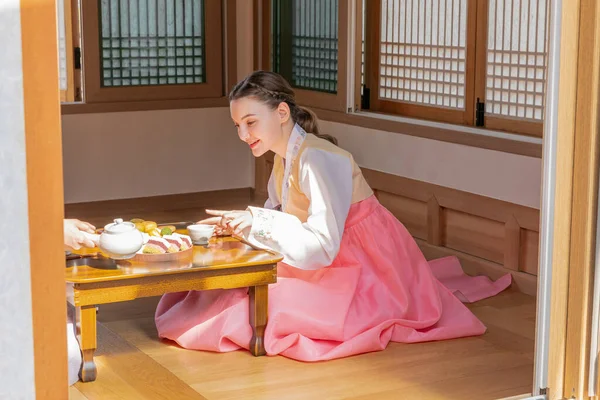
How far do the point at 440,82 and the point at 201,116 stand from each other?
1915mm

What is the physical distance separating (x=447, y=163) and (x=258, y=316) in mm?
1685

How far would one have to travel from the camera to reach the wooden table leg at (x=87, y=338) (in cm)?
330

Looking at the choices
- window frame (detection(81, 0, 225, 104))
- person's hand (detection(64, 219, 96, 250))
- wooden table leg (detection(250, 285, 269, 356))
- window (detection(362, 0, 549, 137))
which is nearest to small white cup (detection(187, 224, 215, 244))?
wooden table leg (detection(250, 285, 269, 356))

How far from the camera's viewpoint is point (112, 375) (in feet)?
11.4

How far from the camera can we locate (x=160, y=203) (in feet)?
21.4

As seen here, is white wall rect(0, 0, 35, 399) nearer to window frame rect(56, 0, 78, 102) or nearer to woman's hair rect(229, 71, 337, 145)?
woman's hair rect(229, 71, 337, 145)

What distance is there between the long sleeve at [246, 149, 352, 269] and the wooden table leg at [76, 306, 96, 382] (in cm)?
65

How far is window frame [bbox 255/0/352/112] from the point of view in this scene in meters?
5.57

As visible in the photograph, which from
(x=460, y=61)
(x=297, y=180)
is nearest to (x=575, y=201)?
(x=297, y=180)

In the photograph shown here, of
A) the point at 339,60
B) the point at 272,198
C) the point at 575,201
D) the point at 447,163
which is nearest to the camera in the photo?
the point at 575,201

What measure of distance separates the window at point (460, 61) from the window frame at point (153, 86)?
4.27 feet

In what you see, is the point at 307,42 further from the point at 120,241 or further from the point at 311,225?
the point at 120,241

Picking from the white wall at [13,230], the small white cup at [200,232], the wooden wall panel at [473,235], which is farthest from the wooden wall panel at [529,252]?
the white wall at [13,230]

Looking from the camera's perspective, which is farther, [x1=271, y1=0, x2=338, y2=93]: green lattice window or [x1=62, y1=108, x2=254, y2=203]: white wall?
[x1=62, y1=108, x2=254, y2=203]: white wall
